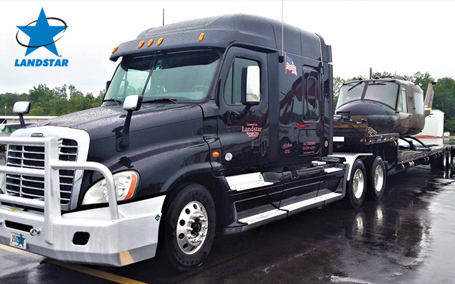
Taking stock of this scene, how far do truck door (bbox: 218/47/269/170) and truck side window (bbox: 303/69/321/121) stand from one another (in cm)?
121

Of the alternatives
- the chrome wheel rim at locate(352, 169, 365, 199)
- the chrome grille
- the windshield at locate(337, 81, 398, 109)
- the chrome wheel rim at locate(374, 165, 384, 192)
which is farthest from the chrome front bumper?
the windshield at locate(337, 81, 398, 109)

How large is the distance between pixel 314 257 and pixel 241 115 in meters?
2.03

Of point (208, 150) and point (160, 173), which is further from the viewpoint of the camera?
point (208, 150)

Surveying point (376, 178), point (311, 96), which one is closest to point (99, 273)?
point (311, 96)

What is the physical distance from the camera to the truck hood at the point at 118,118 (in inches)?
176

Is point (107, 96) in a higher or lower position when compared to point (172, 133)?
higher

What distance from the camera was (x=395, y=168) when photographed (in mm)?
10672

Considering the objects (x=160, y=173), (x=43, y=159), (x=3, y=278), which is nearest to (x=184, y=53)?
(x=160, y=173)

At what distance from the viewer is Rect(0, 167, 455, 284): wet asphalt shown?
15.9 ft

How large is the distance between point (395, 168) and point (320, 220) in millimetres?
3889

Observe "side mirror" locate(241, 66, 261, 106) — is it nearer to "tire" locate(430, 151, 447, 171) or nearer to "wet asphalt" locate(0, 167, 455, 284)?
"wet asphalt" locate(0, 167, 455, 284)

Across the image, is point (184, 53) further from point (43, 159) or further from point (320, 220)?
point (320, 220)

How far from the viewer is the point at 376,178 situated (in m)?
9.53

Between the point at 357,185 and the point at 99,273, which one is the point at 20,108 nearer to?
the point at 99,273
